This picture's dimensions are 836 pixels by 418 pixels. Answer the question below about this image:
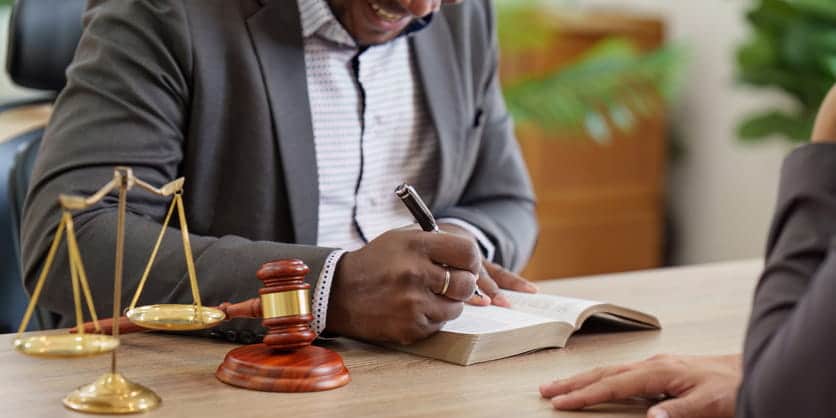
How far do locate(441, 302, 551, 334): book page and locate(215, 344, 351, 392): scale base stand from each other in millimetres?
184

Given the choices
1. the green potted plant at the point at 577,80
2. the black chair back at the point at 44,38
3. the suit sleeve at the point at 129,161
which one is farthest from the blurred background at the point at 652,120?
the suit sleeve at the point at 129,161

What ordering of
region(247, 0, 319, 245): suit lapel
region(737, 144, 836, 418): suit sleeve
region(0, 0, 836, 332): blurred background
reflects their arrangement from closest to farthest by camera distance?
region(737, 144, 836, 418): suit sleeve < region(247, 0, 319, 245): suit lapel < region(0, 0, 836, 332): blurred background

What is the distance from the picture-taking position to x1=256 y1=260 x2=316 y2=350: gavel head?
3.85 feet

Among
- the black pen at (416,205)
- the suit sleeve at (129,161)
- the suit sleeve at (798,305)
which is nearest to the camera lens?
the suit sleeve at (798,305)

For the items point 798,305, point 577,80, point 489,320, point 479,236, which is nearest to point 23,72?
point 479,236

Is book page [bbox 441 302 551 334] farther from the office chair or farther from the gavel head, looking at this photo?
the office chair

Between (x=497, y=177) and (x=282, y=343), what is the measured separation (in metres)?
0.96

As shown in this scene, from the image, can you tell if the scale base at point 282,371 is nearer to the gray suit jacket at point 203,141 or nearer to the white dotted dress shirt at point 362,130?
the gray suit jacket at point 203,141

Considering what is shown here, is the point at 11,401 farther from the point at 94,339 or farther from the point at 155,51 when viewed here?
the point at 155,51

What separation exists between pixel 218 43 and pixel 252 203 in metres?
0.24

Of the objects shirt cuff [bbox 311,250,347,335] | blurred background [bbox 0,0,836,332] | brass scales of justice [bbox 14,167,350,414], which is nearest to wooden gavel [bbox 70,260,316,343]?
brass scales of justice [bbox 14,167,350,414]

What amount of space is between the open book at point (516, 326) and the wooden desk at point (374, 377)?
0.05 ft

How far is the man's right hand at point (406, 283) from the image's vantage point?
4.33ft

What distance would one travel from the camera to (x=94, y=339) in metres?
0.99
